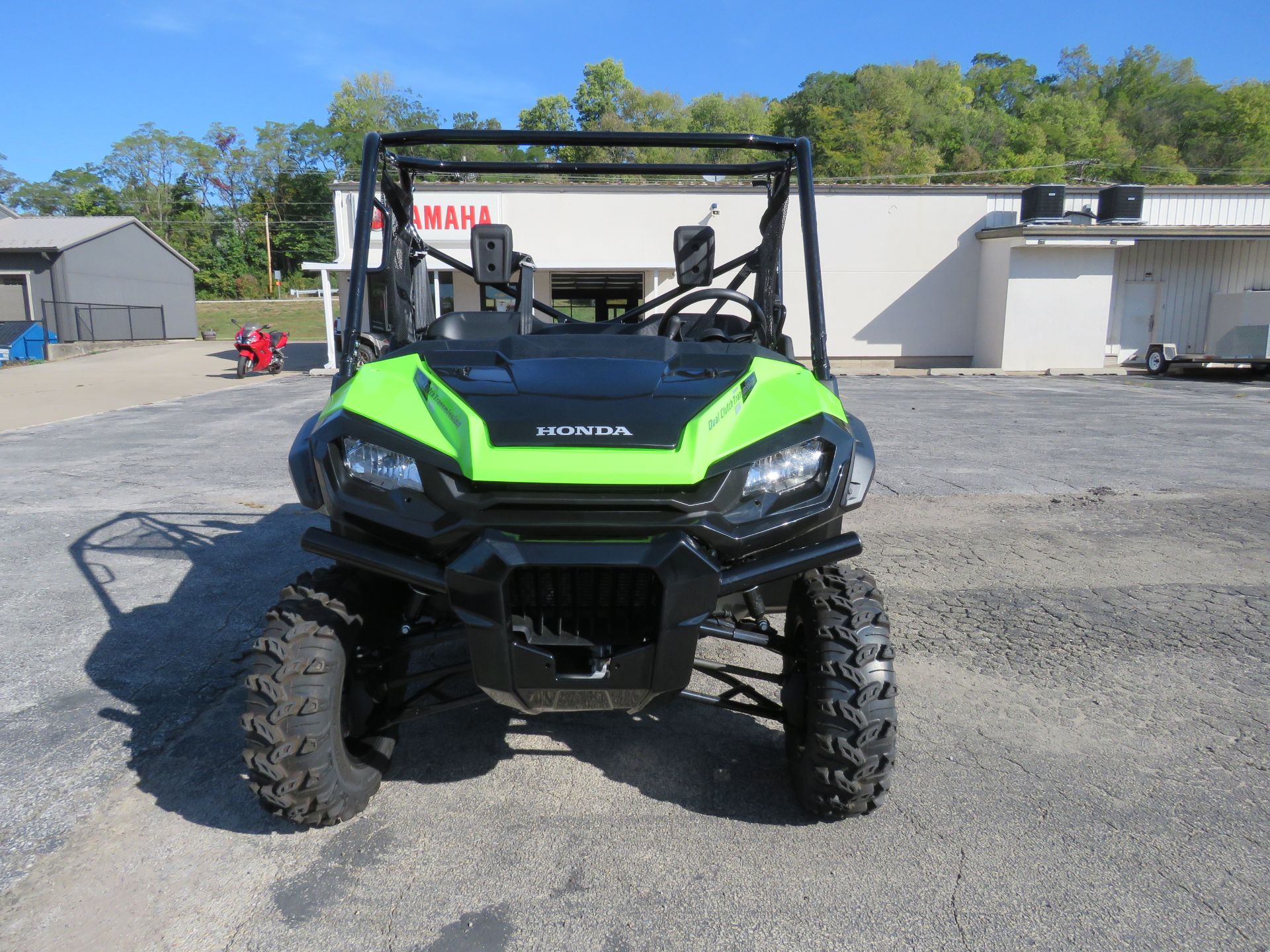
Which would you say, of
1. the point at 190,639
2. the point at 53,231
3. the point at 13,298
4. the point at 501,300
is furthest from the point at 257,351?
the point at 53,231

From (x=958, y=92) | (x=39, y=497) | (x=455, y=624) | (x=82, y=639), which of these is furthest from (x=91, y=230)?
(x=958, y=92)

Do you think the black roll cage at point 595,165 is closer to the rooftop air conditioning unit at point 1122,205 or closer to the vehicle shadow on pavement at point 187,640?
the vehicle shadow on pavement at point 187,640

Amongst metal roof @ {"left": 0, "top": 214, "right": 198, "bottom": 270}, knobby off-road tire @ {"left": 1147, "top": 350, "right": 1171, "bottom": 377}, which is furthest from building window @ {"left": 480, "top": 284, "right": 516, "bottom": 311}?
metal roof @ {"left": 0, "top": 214, "right": 198, "bottom": 270}

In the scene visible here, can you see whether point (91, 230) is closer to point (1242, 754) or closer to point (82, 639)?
point (82, 639)

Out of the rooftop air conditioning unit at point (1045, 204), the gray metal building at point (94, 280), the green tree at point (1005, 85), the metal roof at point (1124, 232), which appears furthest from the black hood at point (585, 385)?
the green tree at point (1005, 85)

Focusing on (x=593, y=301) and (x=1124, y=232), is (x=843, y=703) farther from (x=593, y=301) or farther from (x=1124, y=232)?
(x=1124, y=232)

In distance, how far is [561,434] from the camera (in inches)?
90.4

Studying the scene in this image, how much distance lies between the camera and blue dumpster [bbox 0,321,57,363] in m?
25.0

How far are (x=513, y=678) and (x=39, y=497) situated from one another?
21.9ft

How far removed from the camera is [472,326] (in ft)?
11.3

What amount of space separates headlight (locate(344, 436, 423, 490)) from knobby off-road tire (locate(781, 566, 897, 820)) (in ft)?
4.00

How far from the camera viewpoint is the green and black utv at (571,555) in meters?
2.26

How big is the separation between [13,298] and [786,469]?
38100 millimetres

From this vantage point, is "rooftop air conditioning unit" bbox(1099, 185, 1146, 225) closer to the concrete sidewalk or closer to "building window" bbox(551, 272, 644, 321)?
"building window" bbox(551, 272, 644, 321)
